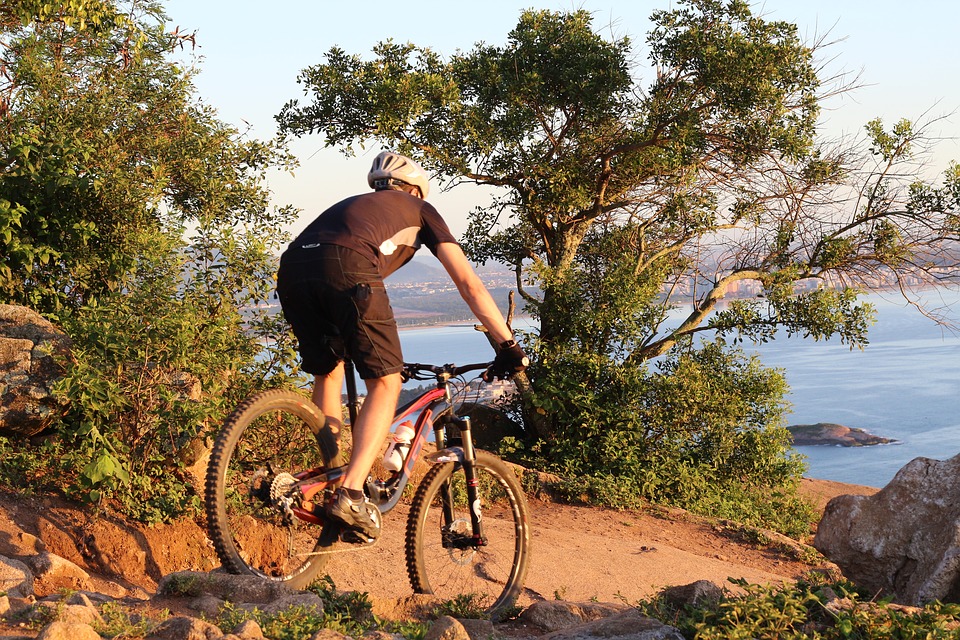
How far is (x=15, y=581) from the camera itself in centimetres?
361

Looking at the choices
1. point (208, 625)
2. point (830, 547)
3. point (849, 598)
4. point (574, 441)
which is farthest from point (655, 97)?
point (208, 625)

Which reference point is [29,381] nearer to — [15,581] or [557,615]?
[15,581]

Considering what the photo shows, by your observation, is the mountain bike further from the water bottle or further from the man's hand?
the man's hand

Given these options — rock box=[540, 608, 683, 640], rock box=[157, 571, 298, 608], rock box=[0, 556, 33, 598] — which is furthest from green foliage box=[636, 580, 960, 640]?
rock box=[0, 556, 33, 598]

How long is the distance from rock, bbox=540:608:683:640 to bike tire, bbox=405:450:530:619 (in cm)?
88

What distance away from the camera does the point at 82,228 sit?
6.78 meters

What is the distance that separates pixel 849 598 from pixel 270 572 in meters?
3.26

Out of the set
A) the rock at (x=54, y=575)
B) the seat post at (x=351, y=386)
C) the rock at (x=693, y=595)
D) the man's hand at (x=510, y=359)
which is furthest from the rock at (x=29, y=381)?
the rock at (x=693, y=595)

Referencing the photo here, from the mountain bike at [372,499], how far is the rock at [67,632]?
999 millimetres

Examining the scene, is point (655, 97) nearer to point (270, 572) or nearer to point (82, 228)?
point (82, 228)

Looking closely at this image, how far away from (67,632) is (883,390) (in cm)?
3125

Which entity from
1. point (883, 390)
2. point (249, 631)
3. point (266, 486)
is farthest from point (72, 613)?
point (883, 390)

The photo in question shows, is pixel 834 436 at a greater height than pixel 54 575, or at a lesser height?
lesser

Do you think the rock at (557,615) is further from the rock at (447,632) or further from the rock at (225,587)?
the rock at (225,587)
